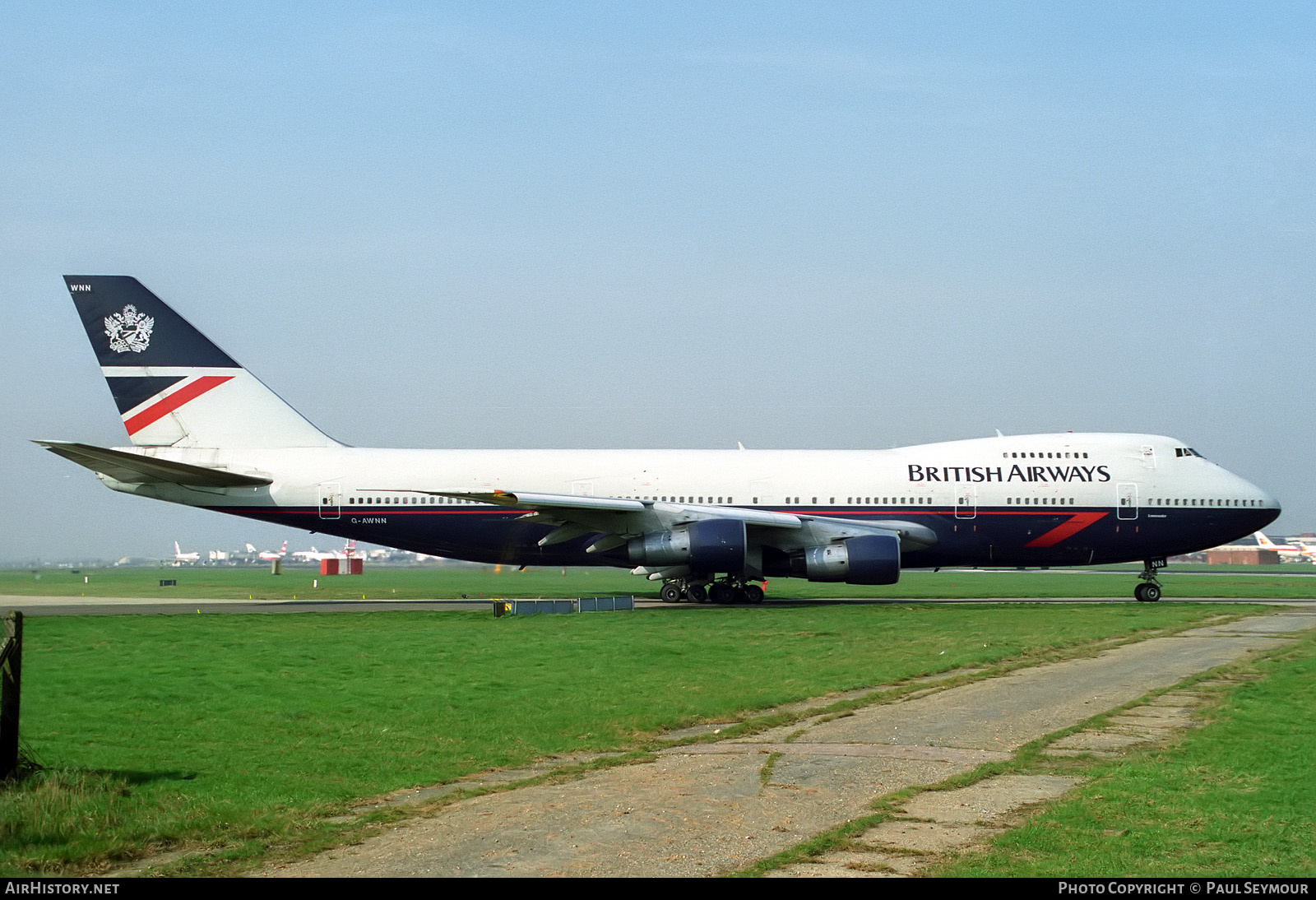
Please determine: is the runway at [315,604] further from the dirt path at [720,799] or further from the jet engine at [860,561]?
the dirt path at [720,799]

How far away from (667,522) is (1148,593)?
1406cm

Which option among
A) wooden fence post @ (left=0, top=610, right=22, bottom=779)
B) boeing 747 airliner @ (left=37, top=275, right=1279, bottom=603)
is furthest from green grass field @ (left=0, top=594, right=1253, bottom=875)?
boeing 747 airliner @ (left=37, top=275, right=1279, bottom=603)

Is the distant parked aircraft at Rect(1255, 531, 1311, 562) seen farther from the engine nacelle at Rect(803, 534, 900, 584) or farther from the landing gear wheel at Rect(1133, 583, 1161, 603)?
the engine nacelle at Rect(803, 534, 900, 584)

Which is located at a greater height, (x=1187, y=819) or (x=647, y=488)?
(x=647, y=488)

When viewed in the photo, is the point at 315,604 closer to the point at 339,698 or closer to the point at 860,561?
the point at 860,561

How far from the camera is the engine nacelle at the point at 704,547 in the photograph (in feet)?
95.0

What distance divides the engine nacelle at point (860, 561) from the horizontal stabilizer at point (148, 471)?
15063 millimetres

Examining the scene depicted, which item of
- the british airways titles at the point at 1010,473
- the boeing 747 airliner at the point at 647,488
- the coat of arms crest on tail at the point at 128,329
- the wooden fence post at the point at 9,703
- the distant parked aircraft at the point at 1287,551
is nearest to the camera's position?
the wooden fence post at the point at 9,703

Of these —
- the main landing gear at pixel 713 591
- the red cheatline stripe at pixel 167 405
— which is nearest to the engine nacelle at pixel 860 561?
the main landing gear at pixel 713 591

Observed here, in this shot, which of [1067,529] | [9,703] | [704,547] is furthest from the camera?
[1067,529]

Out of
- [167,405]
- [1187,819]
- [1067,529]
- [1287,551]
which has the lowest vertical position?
[1287,551]

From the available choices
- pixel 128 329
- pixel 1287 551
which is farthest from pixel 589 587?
pixel 1287 551

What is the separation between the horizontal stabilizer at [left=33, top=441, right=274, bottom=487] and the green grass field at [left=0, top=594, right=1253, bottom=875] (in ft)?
22.3

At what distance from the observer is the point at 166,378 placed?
31.5m
